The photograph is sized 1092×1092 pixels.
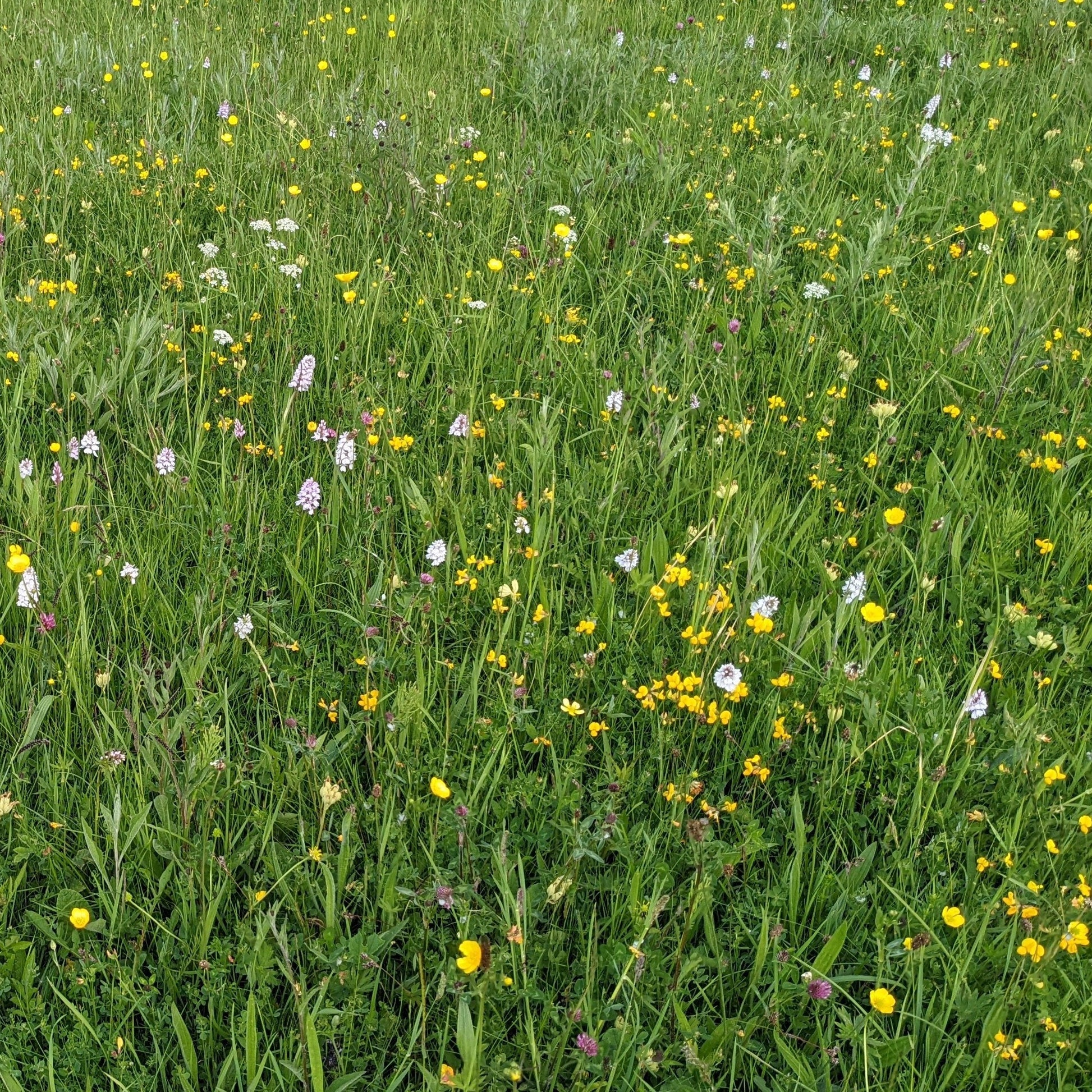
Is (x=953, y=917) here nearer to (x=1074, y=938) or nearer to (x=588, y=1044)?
(x=1074, y=938)

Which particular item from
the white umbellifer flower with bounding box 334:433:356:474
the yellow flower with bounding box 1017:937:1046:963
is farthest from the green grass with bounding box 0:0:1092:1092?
the white umbellifer flower with bounding box 334:433:356:474

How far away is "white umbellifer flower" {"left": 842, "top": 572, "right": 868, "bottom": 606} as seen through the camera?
1968 millimetres

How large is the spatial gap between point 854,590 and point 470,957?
1.09 meters

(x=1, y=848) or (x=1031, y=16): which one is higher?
(x=1031, y=16)

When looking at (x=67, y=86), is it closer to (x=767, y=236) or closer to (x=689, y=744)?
(x=767, y=236)

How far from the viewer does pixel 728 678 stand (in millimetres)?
1823

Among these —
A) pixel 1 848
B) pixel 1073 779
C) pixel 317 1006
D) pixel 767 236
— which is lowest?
pixel 1 848

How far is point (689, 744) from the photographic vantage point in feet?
6.00

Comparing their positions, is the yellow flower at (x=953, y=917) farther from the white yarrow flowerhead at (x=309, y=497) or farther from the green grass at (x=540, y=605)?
the white yarrow flowerhead at (x=309, y=497)

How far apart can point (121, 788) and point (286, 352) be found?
1.46 metres

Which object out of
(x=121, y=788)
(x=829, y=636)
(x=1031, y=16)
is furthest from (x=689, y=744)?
(x=1031, y=16)

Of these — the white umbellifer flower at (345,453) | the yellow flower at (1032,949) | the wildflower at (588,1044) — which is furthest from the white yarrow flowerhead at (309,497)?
the yellow flower at (1032,949)

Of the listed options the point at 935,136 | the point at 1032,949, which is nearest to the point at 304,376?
the point at 1032,949

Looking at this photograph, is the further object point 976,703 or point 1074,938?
point 976,703
